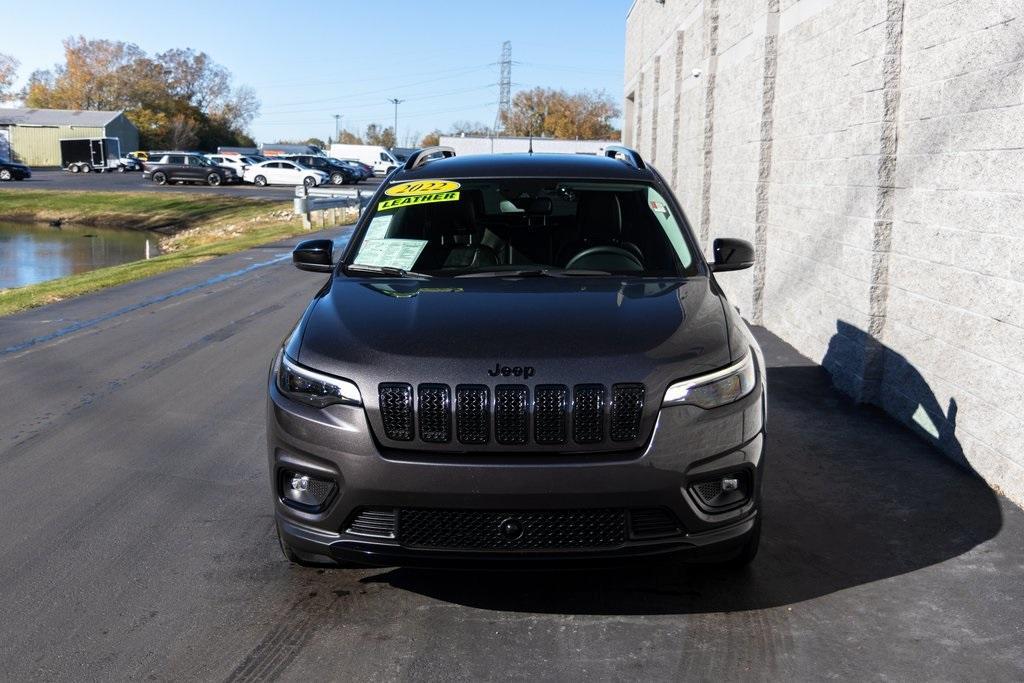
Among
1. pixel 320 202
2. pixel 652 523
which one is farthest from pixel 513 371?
pixel 320 202

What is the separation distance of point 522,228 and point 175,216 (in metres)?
42.0

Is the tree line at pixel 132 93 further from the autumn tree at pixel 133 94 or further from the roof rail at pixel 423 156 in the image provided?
the roof rail at pixel 423 156

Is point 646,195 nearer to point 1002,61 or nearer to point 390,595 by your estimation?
point 1002,61

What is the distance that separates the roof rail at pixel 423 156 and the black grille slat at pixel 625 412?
282 centimetres

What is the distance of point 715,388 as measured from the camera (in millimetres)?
3943

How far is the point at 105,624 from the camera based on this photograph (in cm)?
408

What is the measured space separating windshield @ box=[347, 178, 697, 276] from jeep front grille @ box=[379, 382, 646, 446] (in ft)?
4.91

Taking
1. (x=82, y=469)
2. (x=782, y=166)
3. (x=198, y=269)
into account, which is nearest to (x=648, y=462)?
(x=82, y=469)

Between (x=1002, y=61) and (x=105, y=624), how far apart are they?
5356 mm

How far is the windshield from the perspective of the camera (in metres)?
5.32

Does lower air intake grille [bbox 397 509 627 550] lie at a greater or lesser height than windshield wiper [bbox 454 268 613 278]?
lesser

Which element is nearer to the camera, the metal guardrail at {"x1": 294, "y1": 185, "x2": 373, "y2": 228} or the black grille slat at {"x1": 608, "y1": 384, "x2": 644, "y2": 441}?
the black grille slat at {"x1": 608, "y1": 384, "x2": 644, "y2": 441}

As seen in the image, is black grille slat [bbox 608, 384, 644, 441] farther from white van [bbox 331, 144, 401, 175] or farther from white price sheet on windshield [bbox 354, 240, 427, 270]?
white van [bbox 331, 144, 401, 175]

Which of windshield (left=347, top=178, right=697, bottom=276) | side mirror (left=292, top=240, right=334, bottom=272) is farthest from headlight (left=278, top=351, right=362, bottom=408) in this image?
side mirror (left=292, top=240, right=334, bottom=272)
